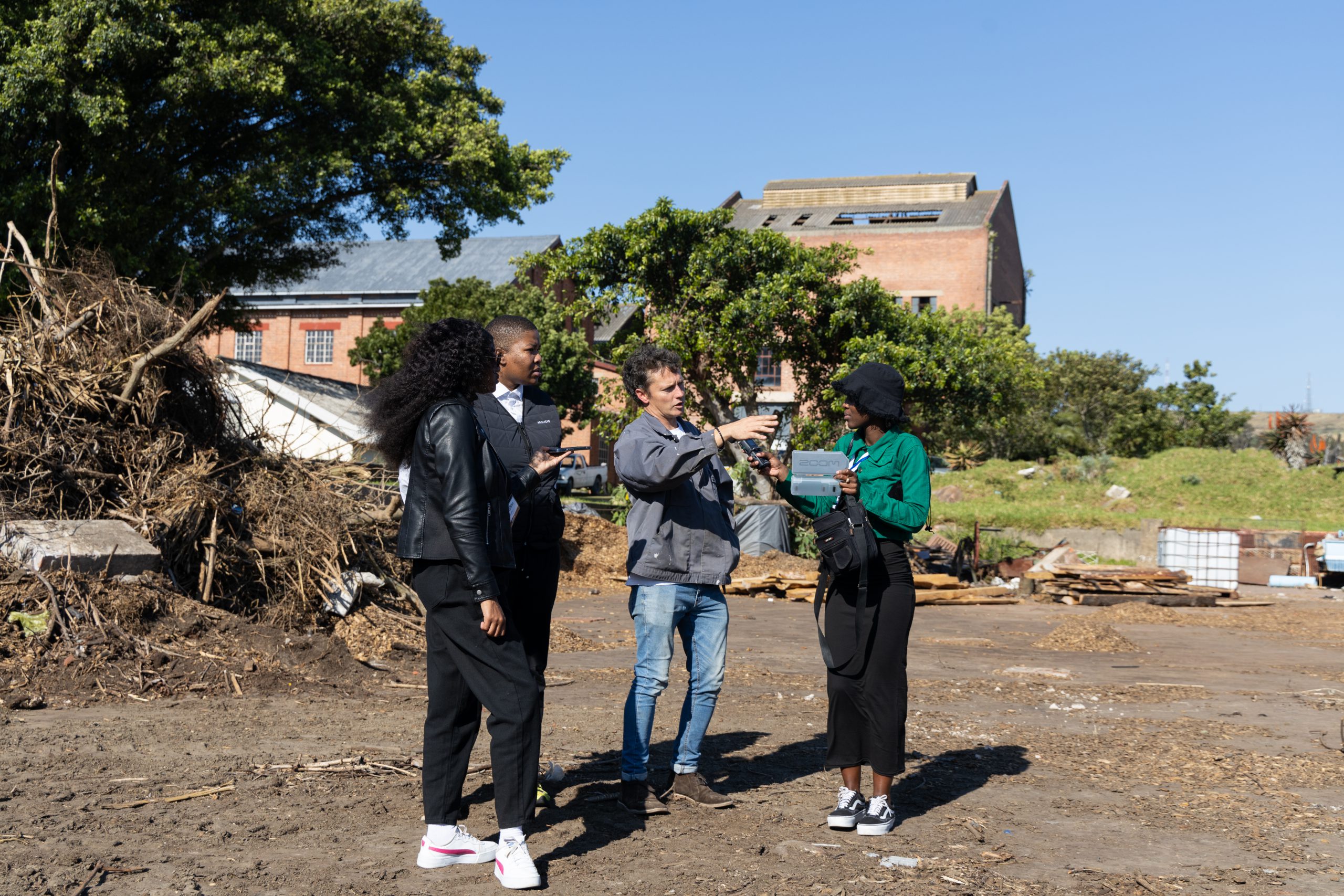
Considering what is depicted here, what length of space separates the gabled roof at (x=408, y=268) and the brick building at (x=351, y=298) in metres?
0.04

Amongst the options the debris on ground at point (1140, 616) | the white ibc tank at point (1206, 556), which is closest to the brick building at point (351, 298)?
the white ibc tank at point (1206, 556)

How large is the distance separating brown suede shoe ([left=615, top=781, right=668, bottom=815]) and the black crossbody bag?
3.03ft

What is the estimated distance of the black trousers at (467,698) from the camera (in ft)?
12.0

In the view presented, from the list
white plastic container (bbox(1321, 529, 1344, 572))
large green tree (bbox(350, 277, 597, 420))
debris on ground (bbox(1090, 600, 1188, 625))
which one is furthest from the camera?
large green tree (bbox(350, 277, 597, 420))

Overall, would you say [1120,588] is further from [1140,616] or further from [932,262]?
[932,262]

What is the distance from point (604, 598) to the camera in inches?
607

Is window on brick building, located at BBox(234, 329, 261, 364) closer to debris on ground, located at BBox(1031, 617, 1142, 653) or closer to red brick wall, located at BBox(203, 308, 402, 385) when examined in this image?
red brick wall, located at BBox(203, 308, 402, 385)

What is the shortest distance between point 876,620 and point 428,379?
81.0 inches

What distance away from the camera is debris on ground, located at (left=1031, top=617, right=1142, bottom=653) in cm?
1117

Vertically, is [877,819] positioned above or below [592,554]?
above

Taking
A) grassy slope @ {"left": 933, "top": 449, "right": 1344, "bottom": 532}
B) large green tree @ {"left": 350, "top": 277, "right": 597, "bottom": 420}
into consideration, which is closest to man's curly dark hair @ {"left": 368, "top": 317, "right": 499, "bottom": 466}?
grassy slope @ {"left": 933, "top": 449, "right": 1344, "bottom": 532}

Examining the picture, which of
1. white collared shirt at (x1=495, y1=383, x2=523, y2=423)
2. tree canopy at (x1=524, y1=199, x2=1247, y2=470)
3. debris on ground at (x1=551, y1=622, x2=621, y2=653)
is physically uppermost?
tree canopy at (x1=524, y1=199, x2=1247, y2=470)

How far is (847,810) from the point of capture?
4410mm

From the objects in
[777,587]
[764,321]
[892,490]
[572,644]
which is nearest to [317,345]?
[764,321]
